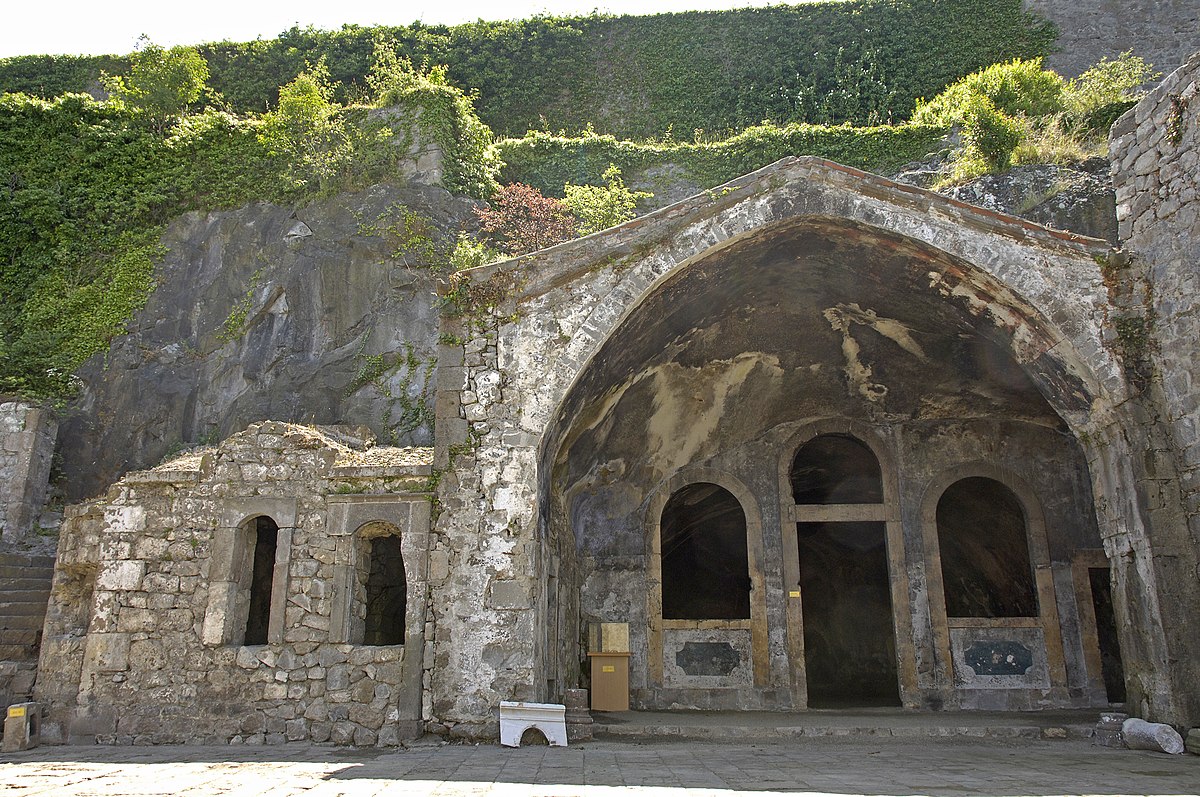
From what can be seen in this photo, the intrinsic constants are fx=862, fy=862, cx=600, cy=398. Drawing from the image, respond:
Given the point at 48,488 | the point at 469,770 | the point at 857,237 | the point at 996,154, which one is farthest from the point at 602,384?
the point at 48,488

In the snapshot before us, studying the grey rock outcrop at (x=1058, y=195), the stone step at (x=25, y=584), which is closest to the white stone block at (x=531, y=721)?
the stone step at (x=25, y=584)

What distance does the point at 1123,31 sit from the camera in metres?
27.1

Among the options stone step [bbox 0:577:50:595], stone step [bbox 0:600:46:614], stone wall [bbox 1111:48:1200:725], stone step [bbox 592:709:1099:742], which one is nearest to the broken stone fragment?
stone wall [bbox 1111:48:1200:725]

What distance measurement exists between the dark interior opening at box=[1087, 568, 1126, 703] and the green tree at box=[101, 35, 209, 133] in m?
23.2

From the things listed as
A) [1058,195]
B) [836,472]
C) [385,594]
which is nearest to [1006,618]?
[836,472]

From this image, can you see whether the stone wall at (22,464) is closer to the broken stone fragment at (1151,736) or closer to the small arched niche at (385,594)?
the small arched niche at (385,594)

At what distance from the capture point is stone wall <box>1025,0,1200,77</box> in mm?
26719

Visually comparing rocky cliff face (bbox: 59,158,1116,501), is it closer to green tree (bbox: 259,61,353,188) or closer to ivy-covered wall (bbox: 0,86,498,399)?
ivy-covered wall (bbox: 0,86,498,399)

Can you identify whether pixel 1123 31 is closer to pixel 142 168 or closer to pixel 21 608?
pixel 142 168

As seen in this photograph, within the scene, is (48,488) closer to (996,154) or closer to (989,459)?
(989,459)

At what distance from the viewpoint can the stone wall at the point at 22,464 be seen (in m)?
15.7

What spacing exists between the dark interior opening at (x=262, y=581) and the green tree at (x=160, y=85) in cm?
1499

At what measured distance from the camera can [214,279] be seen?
786 inches

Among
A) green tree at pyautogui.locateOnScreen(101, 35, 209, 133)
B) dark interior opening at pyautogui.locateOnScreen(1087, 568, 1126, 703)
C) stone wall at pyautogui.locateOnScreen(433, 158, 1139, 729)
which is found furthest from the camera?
green tree at pyautogui.locateOnScreen(101, 35, 209, 133)
